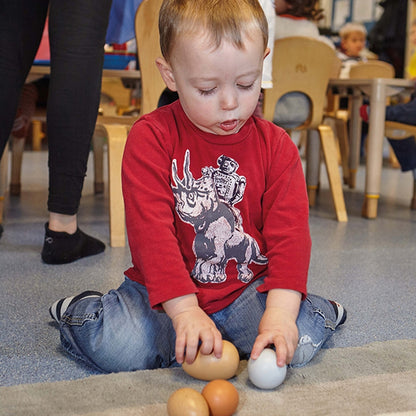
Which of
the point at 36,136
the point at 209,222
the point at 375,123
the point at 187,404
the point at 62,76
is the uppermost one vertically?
the point at 62,76

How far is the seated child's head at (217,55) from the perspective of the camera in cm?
77

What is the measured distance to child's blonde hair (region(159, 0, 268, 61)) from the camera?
2.53ft

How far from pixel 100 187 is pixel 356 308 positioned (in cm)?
178

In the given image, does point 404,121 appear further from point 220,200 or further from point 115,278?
point 220,200

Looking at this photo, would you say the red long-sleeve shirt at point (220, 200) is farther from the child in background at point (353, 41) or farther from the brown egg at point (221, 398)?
the child in background at point (353, 41)

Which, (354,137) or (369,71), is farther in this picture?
(369,71)

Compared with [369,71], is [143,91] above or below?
below

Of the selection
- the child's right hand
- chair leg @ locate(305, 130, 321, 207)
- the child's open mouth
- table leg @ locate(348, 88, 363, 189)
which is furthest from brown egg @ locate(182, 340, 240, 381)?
table leg @ locate(348, 88, 363, 189)

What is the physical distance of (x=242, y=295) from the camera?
2.90 ft

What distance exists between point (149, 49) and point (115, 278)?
27.6 inches

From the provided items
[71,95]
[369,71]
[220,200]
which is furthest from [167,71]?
[369,71]

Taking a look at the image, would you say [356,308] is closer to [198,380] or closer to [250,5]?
[198,380]

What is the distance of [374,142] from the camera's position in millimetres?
2141

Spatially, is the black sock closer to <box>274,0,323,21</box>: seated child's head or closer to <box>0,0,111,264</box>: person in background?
<box>0,0,111,264</box>: person in background
